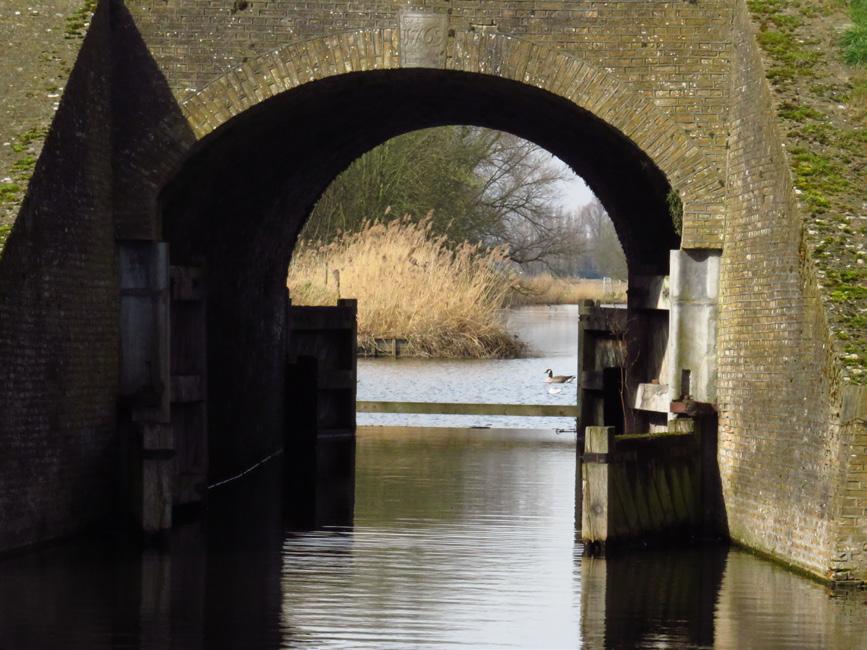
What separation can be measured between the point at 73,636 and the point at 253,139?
6364mm

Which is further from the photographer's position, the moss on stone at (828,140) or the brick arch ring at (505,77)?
the brick arch ring at (505,77)

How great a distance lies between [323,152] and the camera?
56.9ft

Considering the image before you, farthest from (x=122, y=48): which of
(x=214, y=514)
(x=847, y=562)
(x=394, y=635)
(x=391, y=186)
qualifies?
(x=391, y=186)

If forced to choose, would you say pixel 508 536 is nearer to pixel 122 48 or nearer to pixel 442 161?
pixel 122 48

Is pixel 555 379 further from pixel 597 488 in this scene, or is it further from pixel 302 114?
pixel 597 488

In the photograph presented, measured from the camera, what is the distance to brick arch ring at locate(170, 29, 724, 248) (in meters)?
12.8

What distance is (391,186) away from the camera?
35.9 m

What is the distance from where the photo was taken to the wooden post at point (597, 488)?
1166cm

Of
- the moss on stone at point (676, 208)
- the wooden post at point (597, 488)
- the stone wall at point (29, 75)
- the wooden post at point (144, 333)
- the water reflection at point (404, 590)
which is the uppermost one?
the stone wall at point (29, 75)

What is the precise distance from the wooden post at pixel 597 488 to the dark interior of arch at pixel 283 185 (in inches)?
105

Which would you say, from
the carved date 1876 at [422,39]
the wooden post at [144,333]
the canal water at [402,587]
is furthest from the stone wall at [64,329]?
the carved date 1876 at [422,39]

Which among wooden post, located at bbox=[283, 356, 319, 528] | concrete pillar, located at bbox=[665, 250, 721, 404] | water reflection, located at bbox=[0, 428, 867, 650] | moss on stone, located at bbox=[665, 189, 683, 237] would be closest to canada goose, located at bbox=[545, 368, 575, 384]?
wooden post, located at bbox=[283, 356, 319, 528]

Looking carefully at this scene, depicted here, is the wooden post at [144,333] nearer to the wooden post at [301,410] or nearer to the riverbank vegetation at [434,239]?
the wooden post at [301,410]

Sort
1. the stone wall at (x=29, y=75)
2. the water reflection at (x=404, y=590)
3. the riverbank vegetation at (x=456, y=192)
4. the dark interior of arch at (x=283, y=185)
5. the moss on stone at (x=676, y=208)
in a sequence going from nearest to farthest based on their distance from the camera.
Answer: the water reflection at (x=404, y=590) → the stone wall at (x=29, y=75) → the moss on stone at (x=676, y=208) → the dark interior of arch at (x=283, y=185) → the riverbank vegetation at (x=456, y=192)
